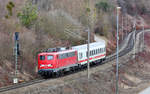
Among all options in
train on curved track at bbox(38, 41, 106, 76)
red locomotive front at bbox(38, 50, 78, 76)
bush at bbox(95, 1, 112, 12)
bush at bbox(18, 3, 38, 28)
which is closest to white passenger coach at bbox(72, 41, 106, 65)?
train on curved track at bbox(38, 41, 106, 76)

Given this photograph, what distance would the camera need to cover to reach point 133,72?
2000 inches

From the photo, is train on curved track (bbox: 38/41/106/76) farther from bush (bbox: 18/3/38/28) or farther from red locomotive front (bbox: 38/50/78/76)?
bush (bbox: 18/3/38/28)

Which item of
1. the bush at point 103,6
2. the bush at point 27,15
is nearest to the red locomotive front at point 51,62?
the bush at point 27,15

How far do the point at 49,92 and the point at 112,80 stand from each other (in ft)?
57.1

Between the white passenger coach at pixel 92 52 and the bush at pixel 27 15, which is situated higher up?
the bush at pixel 27 15

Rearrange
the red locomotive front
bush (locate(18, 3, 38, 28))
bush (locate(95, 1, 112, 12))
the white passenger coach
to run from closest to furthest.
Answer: the red locomotive front, the white passenger coach, bush (locate(18, 3, 38, 28)), bush (locate(95, 1, 112, 12))

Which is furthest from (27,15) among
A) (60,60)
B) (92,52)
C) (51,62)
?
(51,62)

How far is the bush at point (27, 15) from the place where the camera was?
42.9m

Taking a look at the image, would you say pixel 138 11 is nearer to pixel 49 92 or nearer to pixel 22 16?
pixel 22 16

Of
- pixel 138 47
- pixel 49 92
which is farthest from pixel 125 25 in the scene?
pixel 49 92

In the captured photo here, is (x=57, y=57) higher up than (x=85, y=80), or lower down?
higher up

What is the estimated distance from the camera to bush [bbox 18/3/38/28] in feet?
141

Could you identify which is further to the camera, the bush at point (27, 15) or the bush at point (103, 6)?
the bush at point (103, 6)

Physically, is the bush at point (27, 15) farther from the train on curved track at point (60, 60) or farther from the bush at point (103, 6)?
the bush at point (103, 6)
